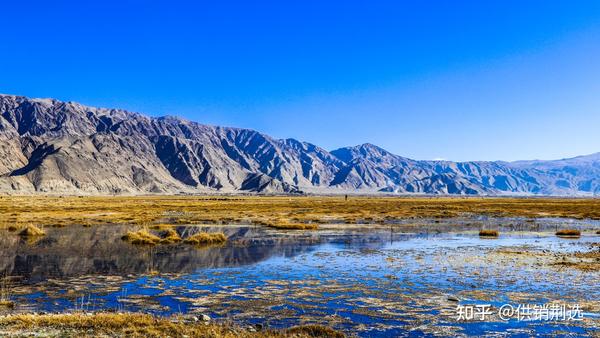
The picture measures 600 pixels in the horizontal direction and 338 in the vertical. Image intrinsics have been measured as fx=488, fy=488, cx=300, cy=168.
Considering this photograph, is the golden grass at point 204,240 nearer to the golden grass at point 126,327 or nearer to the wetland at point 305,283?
the wetland at point 305,283

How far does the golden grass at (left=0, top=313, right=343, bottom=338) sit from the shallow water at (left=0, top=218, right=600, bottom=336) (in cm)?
157

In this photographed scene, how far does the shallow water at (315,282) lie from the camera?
15945 mm

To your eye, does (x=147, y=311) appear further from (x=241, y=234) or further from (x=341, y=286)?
(x=241, y=234)

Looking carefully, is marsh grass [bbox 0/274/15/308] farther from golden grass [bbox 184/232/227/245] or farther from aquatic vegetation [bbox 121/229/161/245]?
golden grass [bbox 184/232/227/245]

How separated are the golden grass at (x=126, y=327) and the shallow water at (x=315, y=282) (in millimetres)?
1568

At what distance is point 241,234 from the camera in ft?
147

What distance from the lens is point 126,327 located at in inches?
536

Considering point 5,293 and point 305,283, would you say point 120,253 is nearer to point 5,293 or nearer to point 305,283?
point 5,293

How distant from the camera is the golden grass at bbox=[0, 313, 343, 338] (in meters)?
13.1

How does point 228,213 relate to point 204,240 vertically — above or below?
below

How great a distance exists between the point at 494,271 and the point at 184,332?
16.9 meters

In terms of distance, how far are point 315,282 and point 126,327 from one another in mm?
9985

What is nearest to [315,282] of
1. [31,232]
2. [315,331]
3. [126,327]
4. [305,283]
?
[305,283]

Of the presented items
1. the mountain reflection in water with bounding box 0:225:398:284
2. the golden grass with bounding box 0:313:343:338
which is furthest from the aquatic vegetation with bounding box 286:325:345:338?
the mountain reflection in water with bounding box 0:225:398:284
